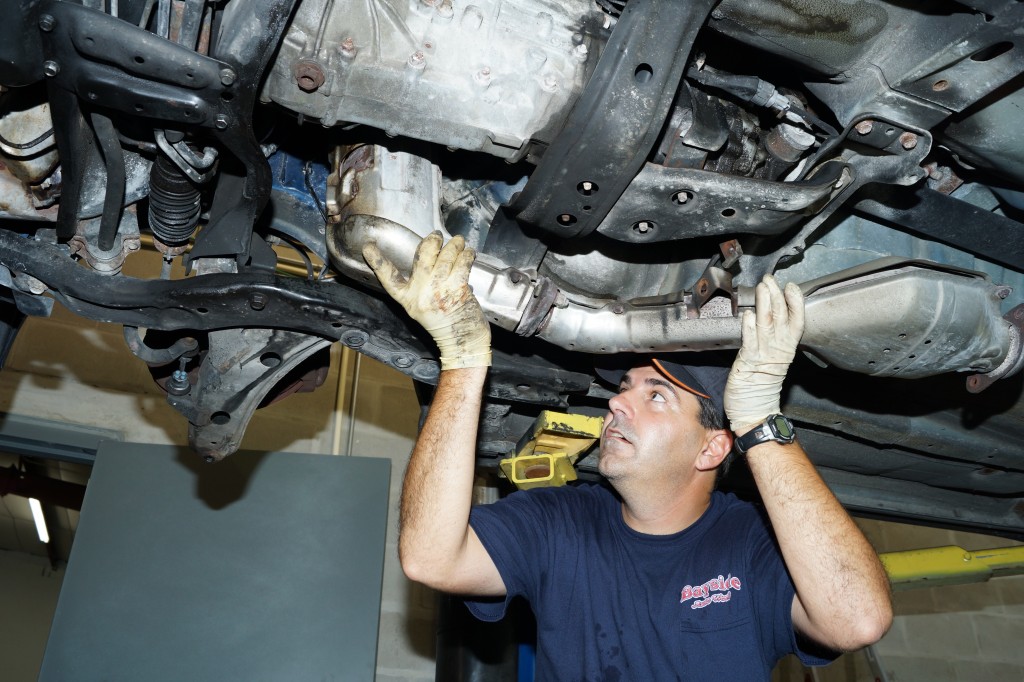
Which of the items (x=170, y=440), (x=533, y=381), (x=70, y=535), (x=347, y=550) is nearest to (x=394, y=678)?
(x=347, y=550)

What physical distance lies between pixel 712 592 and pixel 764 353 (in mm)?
495

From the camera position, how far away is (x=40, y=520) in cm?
582

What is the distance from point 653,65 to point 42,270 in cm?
110

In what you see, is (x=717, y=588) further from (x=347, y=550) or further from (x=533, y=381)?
(x=347, y=550)

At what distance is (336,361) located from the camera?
423cm

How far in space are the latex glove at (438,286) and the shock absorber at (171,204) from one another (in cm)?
34

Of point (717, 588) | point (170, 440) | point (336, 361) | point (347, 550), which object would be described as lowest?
point (717, 588)

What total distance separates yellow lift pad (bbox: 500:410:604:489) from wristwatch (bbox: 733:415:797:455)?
0.42 metres

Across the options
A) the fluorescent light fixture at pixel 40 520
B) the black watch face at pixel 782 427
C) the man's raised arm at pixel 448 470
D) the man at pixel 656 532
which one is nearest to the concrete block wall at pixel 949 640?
the man at pixel 656 532

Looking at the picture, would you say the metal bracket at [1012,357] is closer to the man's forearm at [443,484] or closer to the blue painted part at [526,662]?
the man's forearm at [443,484]

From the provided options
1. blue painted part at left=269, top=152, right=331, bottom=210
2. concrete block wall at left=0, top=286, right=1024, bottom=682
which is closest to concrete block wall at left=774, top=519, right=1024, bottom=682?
concrete block wall at left=0, top=286, right=1024, bottom=682

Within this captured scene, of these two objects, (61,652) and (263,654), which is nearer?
(61,652)

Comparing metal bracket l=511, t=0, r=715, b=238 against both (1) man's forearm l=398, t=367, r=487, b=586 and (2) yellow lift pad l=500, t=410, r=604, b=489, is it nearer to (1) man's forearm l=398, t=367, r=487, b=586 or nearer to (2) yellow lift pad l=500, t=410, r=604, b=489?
(1) man's forearm l=398, t=367, r=487, b=586

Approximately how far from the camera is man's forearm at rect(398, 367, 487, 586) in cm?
158
